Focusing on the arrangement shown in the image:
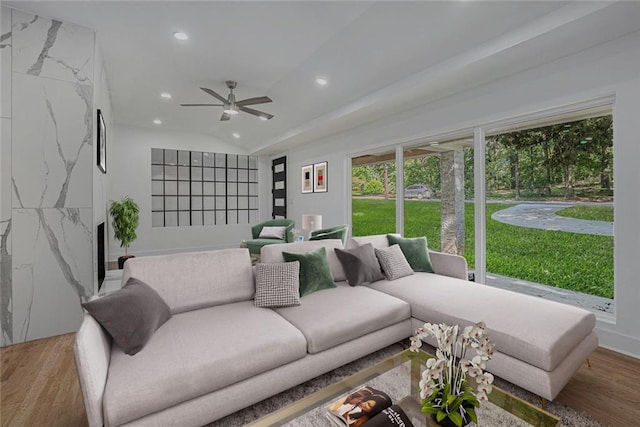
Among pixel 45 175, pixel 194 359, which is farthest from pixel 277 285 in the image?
pixel 45 175

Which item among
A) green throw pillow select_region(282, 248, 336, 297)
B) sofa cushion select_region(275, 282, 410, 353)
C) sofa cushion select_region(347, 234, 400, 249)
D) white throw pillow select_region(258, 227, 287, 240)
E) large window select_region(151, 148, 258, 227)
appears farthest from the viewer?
large window select_region(151, 148, 258, 227)

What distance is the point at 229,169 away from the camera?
7758mm

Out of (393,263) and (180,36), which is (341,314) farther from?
(180,36)

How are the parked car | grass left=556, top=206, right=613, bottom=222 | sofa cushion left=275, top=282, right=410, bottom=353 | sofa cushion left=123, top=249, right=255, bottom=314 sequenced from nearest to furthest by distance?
sofa cushion left=275, top=282, right=410, bottom=353 < sofa cushion left=123, top=249, right=255, bottom=314 < grass left=556, top=206, right=613, bottom=222 < the parked car

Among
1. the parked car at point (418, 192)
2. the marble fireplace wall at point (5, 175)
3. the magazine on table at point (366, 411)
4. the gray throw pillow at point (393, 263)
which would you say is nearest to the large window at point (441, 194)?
the parked car at point (418, 192)

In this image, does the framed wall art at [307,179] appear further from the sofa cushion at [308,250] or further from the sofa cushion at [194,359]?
the sofa cushion at [194,359]

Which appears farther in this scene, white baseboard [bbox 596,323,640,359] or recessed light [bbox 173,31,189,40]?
recessed light [bbox 173,31,189,40]

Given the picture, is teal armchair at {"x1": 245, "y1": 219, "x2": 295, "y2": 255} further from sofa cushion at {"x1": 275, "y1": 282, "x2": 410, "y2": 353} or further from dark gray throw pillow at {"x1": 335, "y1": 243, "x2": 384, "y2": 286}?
sofa cushion at {"x1": 275, "y1": 282, "x2": 410, "y2": 353}

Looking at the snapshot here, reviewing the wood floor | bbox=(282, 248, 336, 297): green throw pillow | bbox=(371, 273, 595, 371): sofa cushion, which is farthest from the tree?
the wood floor

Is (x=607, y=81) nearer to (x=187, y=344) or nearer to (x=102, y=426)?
(x=187, y=344)

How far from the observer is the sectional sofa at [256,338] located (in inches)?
54.6

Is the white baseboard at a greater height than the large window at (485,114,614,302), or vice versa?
the large window at (485,114,614,302)

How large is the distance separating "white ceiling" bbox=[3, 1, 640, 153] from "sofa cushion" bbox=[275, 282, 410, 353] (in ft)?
7.82

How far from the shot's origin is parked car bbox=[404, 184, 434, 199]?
167 inches
